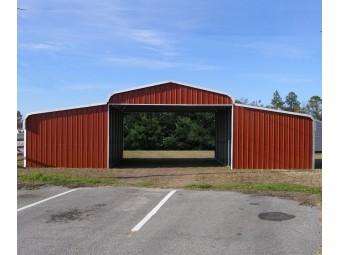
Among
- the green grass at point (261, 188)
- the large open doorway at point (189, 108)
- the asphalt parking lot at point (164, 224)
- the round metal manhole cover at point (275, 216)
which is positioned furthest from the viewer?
the large open doorway at point (189, 108)

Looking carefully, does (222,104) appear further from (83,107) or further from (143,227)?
(143,227)

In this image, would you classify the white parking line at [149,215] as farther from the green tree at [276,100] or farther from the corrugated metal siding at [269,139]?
the green tree at [276,100]

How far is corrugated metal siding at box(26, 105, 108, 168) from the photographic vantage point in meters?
19.7

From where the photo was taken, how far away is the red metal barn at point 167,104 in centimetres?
1972

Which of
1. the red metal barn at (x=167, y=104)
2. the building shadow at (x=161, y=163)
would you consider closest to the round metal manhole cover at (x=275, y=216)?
the red metal barn at (x=167, y=104)

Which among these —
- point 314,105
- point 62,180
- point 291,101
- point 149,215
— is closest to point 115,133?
point 62,180

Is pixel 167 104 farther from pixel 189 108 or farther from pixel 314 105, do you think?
pixel 314 105

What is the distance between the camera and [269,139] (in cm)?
1992

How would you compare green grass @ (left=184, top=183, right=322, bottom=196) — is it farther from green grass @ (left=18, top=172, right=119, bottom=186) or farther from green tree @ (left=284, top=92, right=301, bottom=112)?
green tree @ (left=284, top=92, right=301, bottom=112)

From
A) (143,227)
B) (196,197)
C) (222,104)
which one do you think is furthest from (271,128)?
(143,227)

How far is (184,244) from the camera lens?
616 cm

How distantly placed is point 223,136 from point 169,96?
20.9 feet
